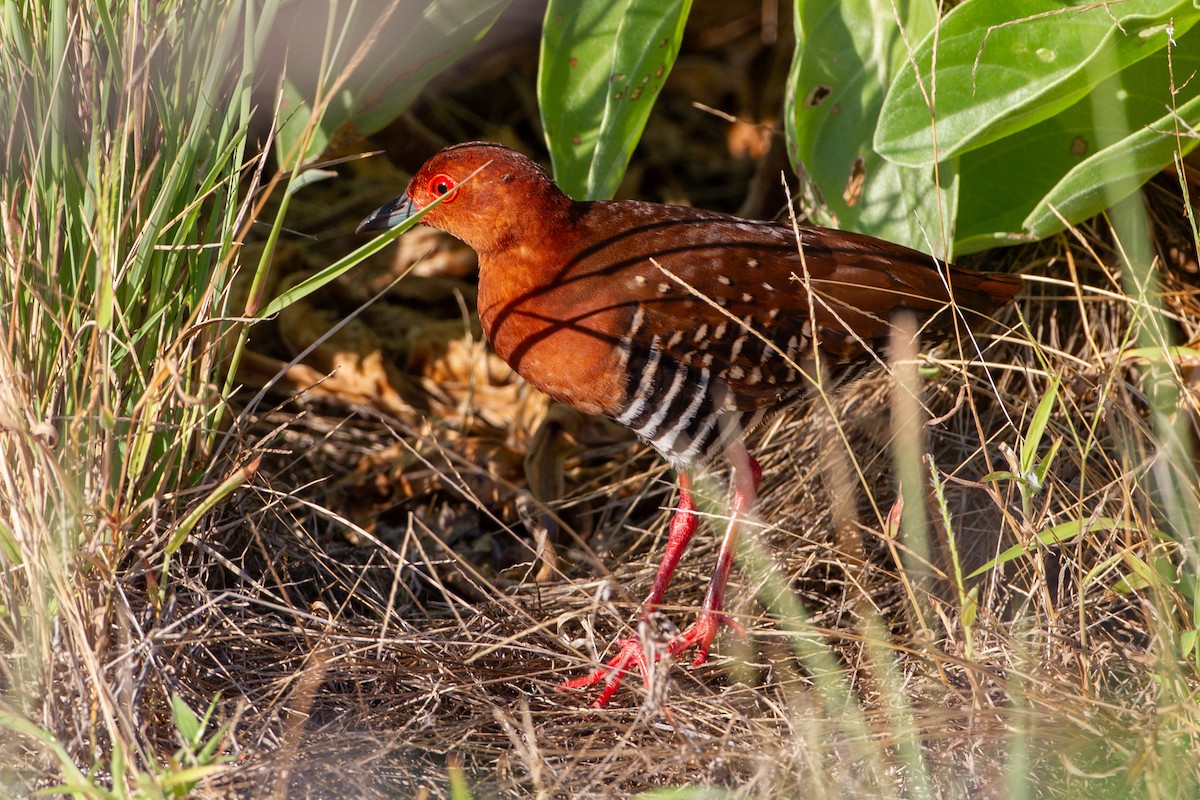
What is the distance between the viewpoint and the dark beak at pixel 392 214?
8.25 ft

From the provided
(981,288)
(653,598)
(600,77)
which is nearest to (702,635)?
(653,598)

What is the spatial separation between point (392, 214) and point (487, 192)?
10.1 inches

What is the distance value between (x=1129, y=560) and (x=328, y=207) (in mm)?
2881

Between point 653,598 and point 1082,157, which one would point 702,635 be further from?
point 1082,157

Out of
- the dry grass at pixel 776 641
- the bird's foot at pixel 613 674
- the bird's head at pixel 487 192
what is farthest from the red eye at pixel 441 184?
the bird's foot at pixel 613 674

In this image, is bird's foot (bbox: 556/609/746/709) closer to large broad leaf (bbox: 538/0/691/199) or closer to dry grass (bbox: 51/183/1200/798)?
dry grass (bbox: 51/183/1200/798)

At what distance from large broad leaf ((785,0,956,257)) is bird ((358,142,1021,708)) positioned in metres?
0.16

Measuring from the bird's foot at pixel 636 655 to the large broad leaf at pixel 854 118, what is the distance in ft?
3.17

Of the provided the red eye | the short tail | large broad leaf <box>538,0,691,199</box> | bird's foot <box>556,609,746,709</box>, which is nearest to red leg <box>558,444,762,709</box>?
bird's foot <box>556,609,746,709</box>

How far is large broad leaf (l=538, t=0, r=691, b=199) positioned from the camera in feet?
8.29

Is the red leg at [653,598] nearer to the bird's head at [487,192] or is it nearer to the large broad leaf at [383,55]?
the bird's head at [487,192]

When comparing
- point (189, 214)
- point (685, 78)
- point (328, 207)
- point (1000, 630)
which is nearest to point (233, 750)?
point (189, 214)

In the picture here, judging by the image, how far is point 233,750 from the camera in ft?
5.78

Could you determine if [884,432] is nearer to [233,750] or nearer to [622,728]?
[622,728]
